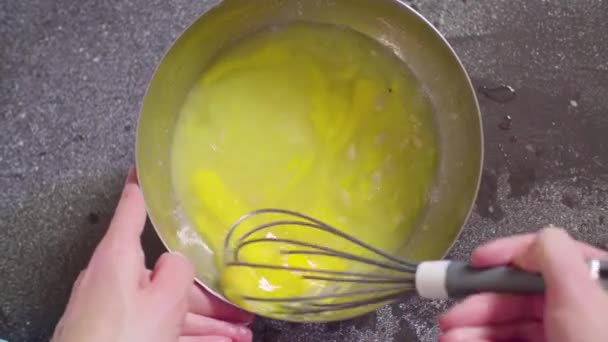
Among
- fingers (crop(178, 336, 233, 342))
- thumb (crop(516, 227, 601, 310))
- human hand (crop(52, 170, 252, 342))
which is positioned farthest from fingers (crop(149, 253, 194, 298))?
thumb (crop(516, 227, 601, 310))

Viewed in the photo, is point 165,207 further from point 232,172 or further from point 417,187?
point 417,187

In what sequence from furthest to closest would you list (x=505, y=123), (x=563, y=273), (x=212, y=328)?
(x=505, y=123), (x=212, y=328), (x=563, y=273)

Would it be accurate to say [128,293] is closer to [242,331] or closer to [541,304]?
[242,331]

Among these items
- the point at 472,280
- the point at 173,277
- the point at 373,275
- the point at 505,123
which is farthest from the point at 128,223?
the point at 505,123

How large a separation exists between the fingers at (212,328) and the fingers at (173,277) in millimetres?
94

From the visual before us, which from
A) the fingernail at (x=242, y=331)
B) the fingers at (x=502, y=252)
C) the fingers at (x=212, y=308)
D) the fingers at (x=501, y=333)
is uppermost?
the fingers at (x=212, y=308)

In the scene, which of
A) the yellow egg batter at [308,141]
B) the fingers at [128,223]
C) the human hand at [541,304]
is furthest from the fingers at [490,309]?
the fingers at [128,223]

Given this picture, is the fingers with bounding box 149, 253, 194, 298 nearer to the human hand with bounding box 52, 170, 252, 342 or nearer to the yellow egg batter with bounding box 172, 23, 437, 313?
the human hand with bounding box 52, 170, 252, 342

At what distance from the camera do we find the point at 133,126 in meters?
0.89

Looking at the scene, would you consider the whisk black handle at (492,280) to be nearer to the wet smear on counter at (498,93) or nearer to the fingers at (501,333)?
the fingers at (501,333)

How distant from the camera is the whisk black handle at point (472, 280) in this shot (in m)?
0.62

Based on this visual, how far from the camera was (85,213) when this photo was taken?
875 millimetres

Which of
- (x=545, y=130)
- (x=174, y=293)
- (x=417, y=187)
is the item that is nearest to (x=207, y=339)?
(x=174, y=293)

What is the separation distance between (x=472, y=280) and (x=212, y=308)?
36 cm
